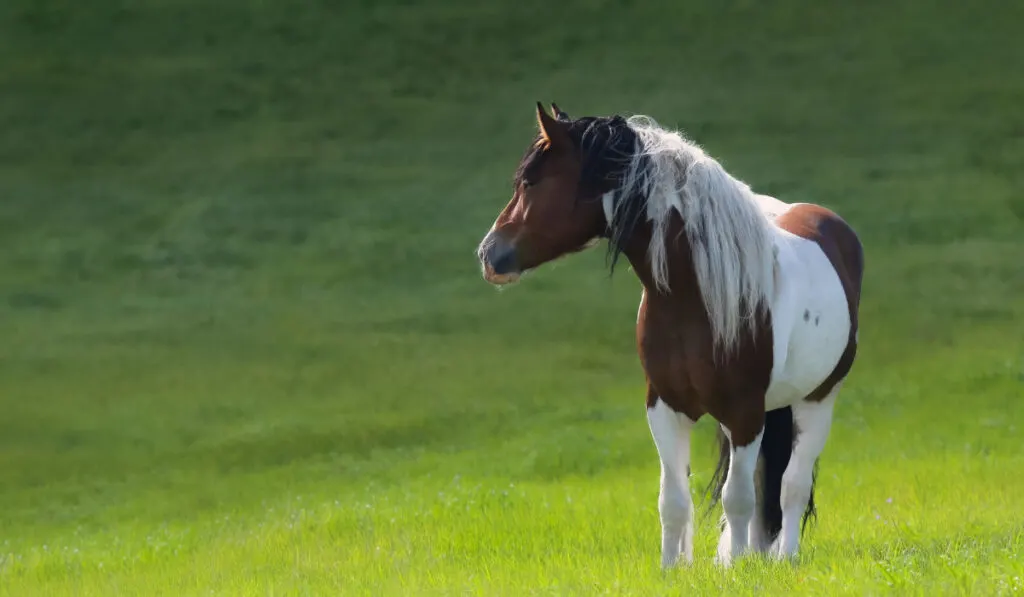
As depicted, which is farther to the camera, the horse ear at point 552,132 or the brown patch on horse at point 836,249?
the brown patch on horse at point 836,249

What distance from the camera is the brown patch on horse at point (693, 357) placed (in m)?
6.66

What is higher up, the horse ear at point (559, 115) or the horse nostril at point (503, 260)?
the horse ear at point (559, 115)

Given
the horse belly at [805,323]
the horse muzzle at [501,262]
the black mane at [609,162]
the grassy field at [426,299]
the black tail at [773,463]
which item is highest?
the black mane at [609,162]

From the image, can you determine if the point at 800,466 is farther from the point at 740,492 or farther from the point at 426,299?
the point at 426,299

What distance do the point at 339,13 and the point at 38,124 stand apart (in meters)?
10.5

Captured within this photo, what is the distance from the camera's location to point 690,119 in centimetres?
3428

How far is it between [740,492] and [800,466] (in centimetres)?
100

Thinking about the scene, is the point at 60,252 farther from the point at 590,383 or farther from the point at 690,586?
the point at 690,586

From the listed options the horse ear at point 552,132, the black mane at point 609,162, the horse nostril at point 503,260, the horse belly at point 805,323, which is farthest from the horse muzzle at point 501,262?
the horse belly at point 805,323

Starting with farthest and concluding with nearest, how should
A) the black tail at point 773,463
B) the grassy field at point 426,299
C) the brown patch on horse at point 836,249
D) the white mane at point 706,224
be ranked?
the grassy field at point 426,299, the brown patch on horse at point 836,249, the black tail at point 773,463, the white mane at point 706,224

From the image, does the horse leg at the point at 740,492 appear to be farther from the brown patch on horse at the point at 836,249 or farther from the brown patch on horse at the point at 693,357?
the brown patch on horse at the point at 836,249

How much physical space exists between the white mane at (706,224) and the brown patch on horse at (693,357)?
7 cm

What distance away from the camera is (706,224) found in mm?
6660

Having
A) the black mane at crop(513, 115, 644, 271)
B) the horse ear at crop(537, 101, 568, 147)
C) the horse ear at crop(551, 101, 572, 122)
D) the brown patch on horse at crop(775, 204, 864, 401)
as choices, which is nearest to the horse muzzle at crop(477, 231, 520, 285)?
the black mane at crop(513, 115, 644, 271)
